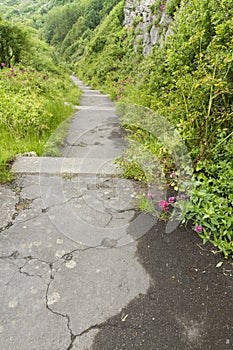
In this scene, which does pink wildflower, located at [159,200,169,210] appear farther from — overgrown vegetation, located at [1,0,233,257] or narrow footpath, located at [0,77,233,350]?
narrow footpath, located at [0,77,233,350]

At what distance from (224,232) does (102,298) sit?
4.22 feet

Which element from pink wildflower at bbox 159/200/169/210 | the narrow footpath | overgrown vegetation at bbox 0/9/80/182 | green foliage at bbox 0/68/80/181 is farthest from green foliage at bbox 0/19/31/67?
pink wildflower at bbox 159/200/169/210

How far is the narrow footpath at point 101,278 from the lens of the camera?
1554 millimetres

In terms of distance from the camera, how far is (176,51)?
4.28 m

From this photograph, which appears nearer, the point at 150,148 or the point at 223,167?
the point at 223,167

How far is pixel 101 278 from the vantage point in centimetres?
195

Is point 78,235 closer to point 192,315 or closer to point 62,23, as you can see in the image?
point 192,315

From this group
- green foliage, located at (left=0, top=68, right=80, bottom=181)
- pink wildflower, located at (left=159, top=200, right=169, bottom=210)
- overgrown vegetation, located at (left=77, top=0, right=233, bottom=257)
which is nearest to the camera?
overgrown vegetation, located at (left=77, top=0, right=233, bottom=257)

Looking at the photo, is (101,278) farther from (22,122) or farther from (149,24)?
(149,24)

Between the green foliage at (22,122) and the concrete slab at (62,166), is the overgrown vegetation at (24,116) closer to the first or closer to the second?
the green foliage at (22,122)

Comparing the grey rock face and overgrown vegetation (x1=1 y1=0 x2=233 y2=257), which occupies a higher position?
the grey rock face

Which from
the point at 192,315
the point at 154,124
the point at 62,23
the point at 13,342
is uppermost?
the point at 62,23

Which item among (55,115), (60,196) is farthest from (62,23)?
(60,196)

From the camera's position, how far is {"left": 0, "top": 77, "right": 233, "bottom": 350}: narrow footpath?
61.2 inches
